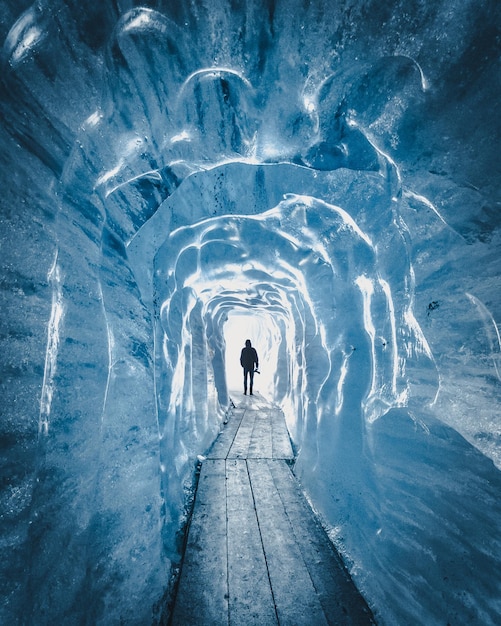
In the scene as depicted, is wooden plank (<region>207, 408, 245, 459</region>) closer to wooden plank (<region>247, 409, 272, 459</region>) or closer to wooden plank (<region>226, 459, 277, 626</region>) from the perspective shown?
wooden plank (<region>247, 409, 272, 459</region>)

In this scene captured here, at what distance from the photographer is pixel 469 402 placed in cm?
178

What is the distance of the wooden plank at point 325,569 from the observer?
262 centimetres

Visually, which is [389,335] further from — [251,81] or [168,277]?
[168,277]

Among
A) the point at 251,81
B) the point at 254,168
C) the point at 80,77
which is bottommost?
the point at 80,77

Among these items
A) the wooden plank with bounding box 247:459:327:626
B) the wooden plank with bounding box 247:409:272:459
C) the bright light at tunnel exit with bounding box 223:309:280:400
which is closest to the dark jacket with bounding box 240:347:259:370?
the bright light at tunnel exit with bounding box 223:309:280:400

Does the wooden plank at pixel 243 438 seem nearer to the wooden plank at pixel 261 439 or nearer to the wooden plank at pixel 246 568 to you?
the wooden plank at pixel 261 439

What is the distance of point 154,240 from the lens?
3139mm

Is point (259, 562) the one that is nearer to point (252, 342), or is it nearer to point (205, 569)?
point (205, 569)

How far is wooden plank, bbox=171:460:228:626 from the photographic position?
257 cm

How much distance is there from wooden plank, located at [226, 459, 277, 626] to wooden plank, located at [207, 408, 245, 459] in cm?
A: 163

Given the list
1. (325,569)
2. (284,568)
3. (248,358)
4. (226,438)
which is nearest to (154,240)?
(284,568)

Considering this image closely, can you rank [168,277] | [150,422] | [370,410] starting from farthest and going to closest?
[168,277]
[370,410]
[150,422]

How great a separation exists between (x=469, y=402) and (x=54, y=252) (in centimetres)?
254

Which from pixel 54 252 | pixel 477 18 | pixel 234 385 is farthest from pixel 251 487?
pixel 234 385
